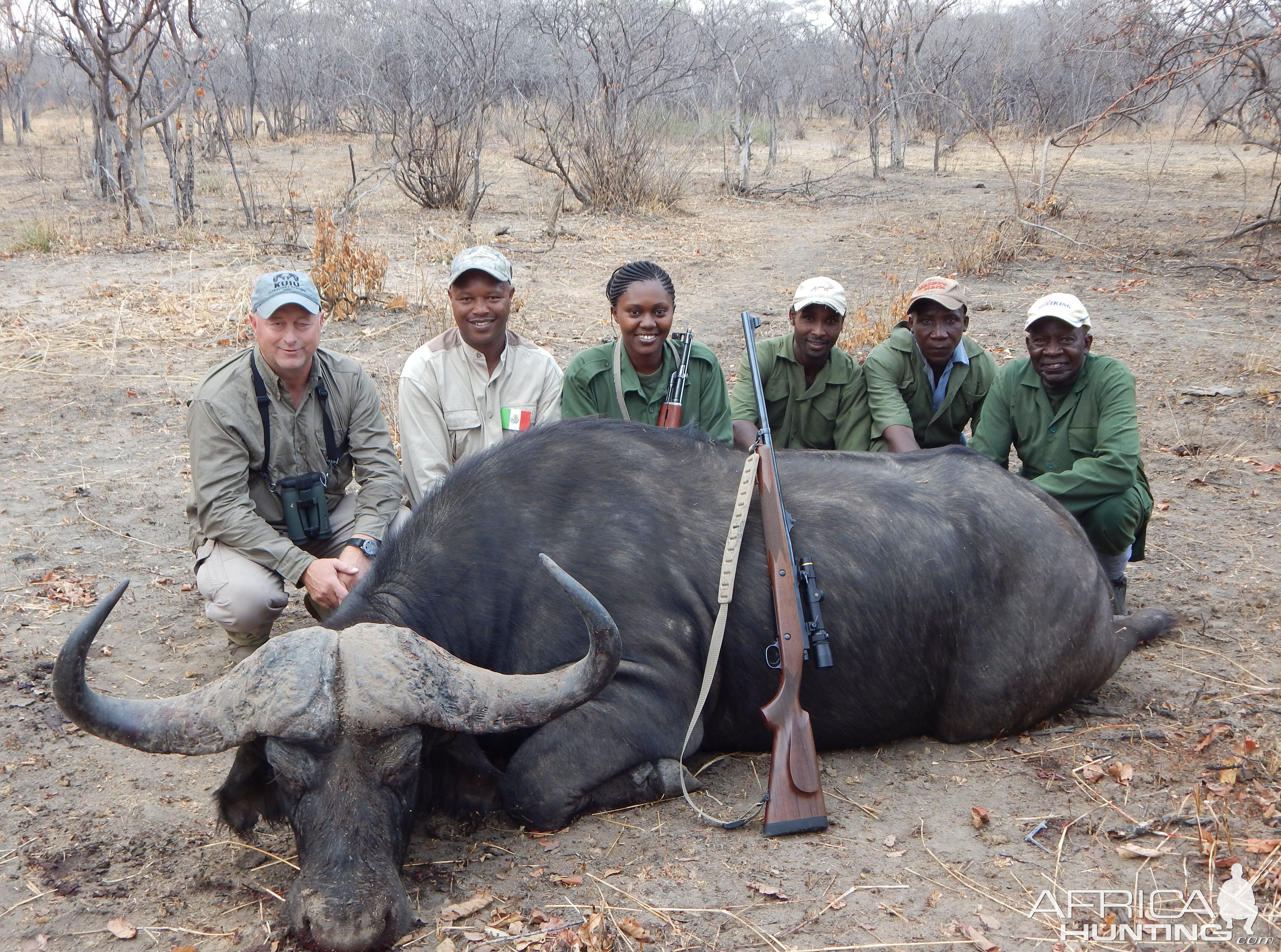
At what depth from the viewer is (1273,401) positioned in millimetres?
8047

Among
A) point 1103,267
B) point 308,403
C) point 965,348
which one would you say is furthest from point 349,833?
point 1103,267

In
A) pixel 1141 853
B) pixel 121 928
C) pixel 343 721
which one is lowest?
pixel 121 928

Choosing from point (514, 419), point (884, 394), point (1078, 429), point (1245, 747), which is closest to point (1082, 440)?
point (1078, 429)

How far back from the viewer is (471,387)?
17.6 feet

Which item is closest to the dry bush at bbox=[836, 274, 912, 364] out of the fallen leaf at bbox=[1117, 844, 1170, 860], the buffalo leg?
the buffalo leg

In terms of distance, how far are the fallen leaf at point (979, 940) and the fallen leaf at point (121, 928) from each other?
2.42 meters

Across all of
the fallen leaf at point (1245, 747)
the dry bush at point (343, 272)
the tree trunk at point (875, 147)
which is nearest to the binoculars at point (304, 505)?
the fallen leaf at point (1245, 747)

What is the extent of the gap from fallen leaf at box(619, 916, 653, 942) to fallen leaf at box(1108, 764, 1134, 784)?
1863 mm

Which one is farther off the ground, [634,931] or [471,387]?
[471,387]

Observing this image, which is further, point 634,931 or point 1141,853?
point 1141,853

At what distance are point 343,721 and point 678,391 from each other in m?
2.72

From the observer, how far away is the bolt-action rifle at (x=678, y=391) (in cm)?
519

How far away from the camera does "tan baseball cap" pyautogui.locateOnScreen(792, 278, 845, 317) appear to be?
566 centimetres

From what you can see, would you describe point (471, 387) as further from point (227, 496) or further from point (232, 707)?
point (232, 707)
